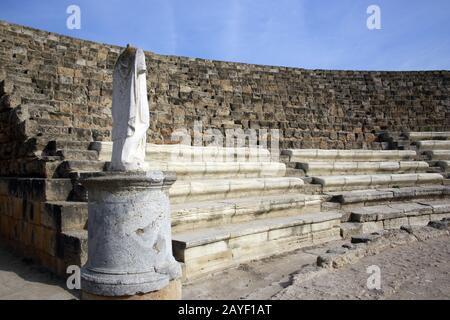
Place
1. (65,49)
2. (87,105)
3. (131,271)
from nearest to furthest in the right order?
(131,271)
(87,105)
(65,49)

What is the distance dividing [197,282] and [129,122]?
6.31 feet

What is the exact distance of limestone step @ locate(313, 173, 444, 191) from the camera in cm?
810

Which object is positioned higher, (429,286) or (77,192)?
(77,192)

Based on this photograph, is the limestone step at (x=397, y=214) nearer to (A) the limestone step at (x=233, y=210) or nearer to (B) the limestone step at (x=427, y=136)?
(A) the limestone step at (x=233, y=210)

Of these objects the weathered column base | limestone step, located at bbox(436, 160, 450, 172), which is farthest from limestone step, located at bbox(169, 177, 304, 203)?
limestone step, located at bbox(436, 160, 450, 172)

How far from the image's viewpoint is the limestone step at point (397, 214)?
23.1 feet

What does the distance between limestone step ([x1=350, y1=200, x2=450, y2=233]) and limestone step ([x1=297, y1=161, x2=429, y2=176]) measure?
54.3 inches

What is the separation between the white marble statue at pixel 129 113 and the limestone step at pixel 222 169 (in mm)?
2439

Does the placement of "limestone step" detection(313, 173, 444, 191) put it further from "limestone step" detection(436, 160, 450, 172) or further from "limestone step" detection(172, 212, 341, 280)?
"limestone step" detection(172, 212, 341, 280)

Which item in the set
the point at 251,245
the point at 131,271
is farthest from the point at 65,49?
the point at 131,271

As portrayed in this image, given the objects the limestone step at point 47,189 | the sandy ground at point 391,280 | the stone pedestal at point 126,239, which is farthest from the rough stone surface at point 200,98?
the sandy ground at point 391,280

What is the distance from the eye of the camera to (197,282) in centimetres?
416

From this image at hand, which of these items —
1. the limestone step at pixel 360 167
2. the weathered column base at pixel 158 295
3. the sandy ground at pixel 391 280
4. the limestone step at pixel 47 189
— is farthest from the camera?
the limestone step at pixel 360 167
